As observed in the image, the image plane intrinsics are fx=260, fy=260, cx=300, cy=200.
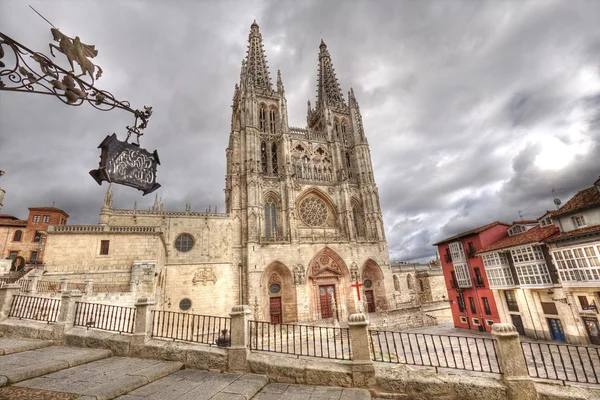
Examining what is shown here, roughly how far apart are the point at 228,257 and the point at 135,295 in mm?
8956

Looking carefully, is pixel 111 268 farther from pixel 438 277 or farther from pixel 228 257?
pixel 438 277

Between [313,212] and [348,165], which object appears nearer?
[313,212]

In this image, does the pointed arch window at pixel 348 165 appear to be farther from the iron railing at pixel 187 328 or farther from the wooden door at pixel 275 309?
the iron railing at pixel 187 328

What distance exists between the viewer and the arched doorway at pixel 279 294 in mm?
23250

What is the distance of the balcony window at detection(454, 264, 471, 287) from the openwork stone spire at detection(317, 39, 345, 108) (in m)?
24.4

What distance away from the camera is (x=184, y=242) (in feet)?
72.5

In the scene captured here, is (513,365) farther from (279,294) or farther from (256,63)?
(256,63)

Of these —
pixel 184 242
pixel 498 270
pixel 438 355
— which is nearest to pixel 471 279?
pixel 498 270

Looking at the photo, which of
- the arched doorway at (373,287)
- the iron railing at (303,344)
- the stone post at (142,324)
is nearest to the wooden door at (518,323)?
the arched doorway at (373,287)

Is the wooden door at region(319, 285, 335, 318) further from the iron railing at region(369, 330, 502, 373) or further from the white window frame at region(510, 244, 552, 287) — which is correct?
the white window frame at region(510, 244, 552, 287)

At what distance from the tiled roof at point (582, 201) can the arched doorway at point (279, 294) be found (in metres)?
19.8

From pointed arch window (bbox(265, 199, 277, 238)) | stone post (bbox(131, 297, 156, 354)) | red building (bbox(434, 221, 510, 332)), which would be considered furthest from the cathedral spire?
red building (bbox(434, 221, 510, 332))

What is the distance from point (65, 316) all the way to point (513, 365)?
35.5 ft

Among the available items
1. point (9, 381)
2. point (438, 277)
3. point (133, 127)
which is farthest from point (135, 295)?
point (438, 277)
